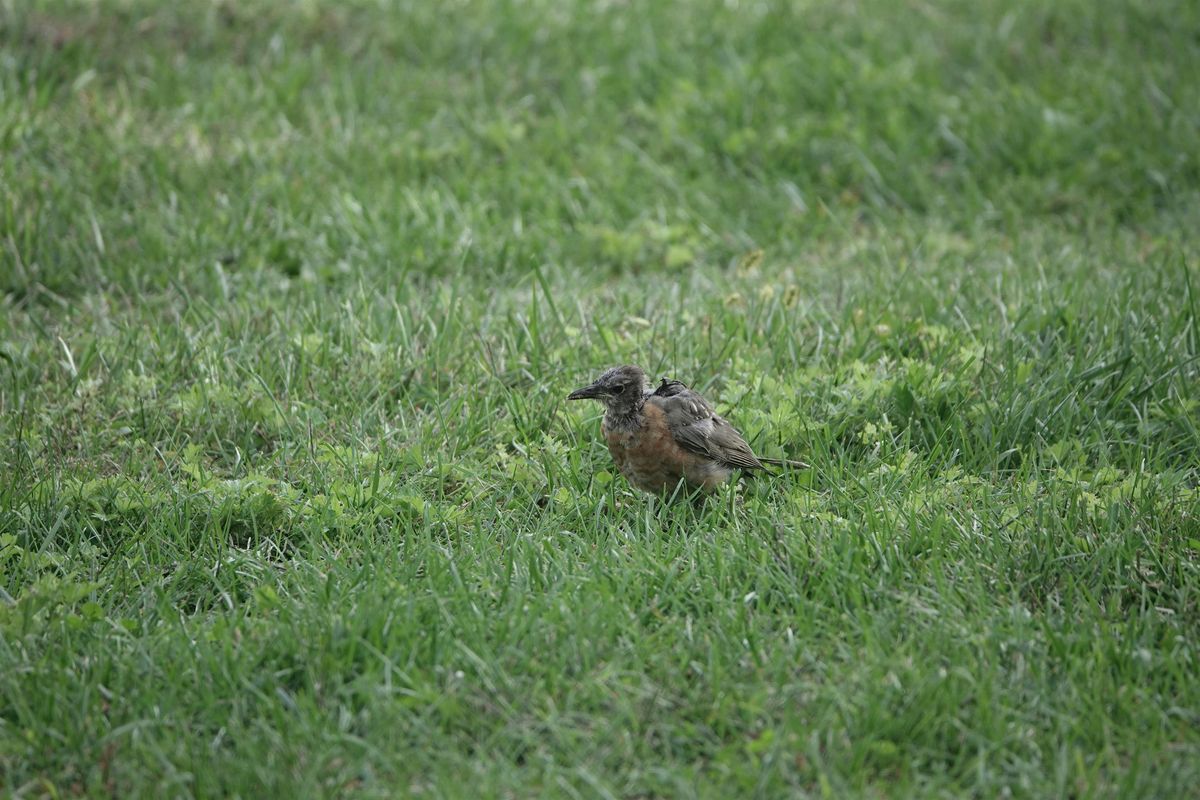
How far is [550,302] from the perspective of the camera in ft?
20.0

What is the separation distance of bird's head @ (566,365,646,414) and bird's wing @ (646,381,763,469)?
67 mm

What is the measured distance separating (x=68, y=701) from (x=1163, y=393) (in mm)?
4455

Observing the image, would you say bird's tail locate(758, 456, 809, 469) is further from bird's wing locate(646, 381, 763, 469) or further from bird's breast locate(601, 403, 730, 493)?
bird's breast locate(601, 403, 730, 493)

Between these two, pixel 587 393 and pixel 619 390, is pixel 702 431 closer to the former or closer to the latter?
pixel 619 390

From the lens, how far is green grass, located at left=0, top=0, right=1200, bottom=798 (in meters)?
3.54

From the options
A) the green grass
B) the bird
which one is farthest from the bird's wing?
the green grass

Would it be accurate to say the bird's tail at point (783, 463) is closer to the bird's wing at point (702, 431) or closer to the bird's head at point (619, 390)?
the bird's wing at point (702, 431)

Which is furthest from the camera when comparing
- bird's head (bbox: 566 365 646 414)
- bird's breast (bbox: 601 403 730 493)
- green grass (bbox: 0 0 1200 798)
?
bird's head (bbox: 566 365 646 414)

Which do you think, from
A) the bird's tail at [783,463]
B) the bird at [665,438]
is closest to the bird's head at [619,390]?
the bird at [665,438]

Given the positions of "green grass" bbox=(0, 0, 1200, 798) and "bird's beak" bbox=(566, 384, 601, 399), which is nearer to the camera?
"green grass" bbox=(0, 0, 1200, 798)

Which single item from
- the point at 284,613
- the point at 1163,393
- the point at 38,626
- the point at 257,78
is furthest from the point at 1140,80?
the point at 38,626

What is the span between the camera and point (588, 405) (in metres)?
5.51

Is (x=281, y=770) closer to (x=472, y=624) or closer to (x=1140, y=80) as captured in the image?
(x=472, y=624)

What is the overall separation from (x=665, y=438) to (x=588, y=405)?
787 millimetres
